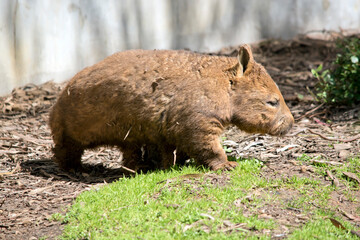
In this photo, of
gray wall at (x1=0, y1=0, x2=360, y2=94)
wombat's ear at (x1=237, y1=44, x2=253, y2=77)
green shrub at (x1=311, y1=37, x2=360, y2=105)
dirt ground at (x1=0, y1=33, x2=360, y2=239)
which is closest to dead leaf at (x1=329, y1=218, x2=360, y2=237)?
dirt ground at (x1=0, y1=33, x2=360, y2=239)

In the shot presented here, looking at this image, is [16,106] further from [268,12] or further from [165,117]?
[268,12]

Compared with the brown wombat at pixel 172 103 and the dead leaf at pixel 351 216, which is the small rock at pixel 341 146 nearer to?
the brown wombat at pixel 172 103

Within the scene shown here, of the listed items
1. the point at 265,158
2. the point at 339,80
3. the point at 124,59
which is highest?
the point at 124,59

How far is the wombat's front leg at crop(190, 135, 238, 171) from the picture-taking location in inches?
221

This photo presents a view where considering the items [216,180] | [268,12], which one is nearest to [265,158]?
[216,180]

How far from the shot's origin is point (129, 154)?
6.40 m

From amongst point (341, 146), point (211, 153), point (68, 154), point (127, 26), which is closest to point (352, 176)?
point (341, 146)

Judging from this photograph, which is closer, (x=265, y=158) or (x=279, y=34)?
(x=265, y=158)

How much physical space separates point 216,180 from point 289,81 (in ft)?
15.7

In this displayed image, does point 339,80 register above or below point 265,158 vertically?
above

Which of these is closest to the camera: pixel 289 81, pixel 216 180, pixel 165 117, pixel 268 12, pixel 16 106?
pixel 216 180

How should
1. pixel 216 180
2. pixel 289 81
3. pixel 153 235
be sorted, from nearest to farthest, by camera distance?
pixel 153 235 → pixel 216 180 → pixel 289 81

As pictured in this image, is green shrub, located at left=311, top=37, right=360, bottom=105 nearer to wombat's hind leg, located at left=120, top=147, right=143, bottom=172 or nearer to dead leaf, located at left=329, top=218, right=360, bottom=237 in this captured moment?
wombat's hind leg, located at left=120, top=147, right=143, bottom=172

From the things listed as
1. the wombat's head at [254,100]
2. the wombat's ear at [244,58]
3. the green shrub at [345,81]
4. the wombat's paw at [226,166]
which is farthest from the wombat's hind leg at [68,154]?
the green shrub at [345,81]
